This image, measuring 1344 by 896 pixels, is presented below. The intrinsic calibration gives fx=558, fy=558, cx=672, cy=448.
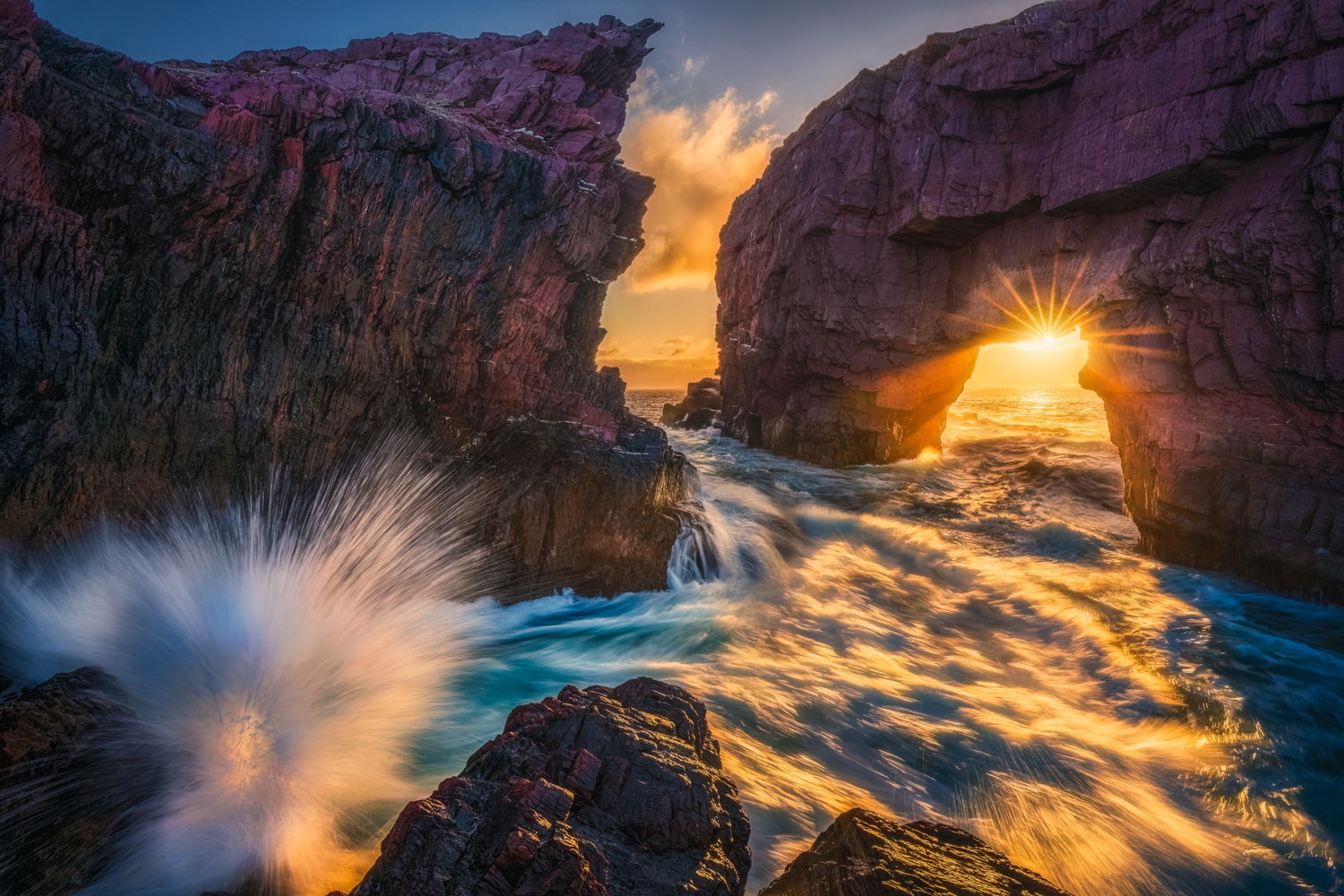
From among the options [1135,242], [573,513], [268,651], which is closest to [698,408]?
[1135,242]

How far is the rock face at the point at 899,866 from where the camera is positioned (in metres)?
2.96

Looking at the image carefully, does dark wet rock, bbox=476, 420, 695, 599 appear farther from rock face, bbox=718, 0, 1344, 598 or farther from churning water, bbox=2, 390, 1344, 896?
rock face, bbox=718, 0, 1344, 598

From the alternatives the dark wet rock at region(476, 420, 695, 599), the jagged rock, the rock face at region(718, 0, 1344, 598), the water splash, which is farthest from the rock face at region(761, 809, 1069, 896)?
the jagged rock

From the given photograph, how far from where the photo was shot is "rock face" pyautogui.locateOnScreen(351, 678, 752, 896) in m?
2.56

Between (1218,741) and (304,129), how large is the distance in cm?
1377

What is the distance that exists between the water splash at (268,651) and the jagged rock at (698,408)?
27.2 meters

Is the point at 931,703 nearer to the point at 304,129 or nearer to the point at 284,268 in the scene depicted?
the point at 284,268

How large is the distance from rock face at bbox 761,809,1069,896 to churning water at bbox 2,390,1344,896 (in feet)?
3.02

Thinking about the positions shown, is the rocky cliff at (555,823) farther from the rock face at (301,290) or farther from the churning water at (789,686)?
the rock face at (301,290)

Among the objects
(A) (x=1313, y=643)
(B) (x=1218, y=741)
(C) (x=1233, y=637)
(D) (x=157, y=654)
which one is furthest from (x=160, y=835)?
(A) (x=1313, y=643)

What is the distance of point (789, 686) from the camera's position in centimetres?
700

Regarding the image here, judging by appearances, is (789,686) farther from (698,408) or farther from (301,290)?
(698,408)

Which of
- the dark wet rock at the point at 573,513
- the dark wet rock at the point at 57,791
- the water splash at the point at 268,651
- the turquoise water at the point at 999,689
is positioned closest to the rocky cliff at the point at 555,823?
the dark wet rock at the point at 57,791

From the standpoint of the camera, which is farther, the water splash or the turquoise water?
the turquoise water
